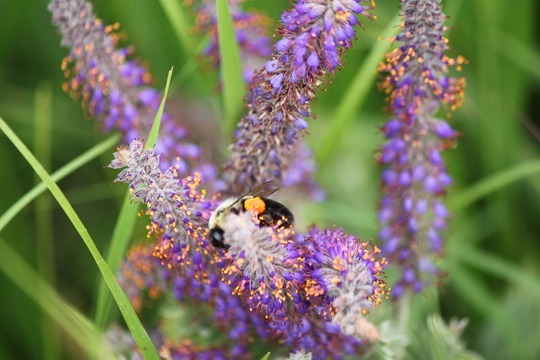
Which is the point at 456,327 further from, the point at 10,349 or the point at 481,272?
the point at 10,349

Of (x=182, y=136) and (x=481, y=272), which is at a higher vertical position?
(x=182, y=136)

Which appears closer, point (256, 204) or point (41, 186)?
point (256, 204)

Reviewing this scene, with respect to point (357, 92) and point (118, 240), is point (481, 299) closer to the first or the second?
point (357, 92)

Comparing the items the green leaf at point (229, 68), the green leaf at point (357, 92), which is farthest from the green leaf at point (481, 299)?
the green leaf at point (229, 68)

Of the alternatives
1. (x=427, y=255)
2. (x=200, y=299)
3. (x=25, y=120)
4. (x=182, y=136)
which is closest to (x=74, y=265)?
(x=25, y=120)

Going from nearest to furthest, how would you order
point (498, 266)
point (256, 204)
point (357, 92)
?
point (256, 204) < point (357, 92) < point (498, 266)

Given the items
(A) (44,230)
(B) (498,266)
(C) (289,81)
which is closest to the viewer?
(C) (289,81)

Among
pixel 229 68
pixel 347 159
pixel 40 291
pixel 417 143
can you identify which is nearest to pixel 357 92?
pixel 417 143
